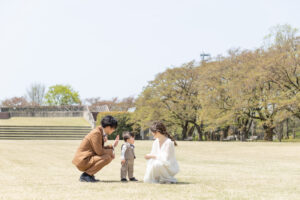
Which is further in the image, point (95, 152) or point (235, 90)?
point (235, 90)

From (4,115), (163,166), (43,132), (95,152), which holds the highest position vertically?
(4,115)

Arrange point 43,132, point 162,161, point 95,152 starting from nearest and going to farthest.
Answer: point 162,161 < point 95,152 < point 43,132

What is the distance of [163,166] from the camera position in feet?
25.9

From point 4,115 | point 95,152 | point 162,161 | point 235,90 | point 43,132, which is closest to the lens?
point 162,161

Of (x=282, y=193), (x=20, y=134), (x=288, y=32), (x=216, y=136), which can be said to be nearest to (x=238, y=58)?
(x=288, y=32)

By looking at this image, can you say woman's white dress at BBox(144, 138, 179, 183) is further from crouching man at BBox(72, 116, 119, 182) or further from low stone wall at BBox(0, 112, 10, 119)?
low stone wall at BBox(0, 112, 10, 119)

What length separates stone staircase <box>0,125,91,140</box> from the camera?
41.7m

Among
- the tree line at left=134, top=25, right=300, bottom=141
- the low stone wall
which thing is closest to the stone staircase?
the tree line at left=134, top=25, right=300, bottom=141

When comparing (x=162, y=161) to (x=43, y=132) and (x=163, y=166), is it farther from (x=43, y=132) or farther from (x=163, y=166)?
(x=43, y=132)

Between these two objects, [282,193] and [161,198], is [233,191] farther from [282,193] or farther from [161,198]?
[161,198]

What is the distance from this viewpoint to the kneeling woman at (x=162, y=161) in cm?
788

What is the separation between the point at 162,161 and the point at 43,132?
127 ft

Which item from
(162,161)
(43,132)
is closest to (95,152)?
(162,161)

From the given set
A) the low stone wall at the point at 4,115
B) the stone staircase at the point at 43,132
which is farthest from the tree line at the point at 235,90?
the low stone wall at the point at 4,115
